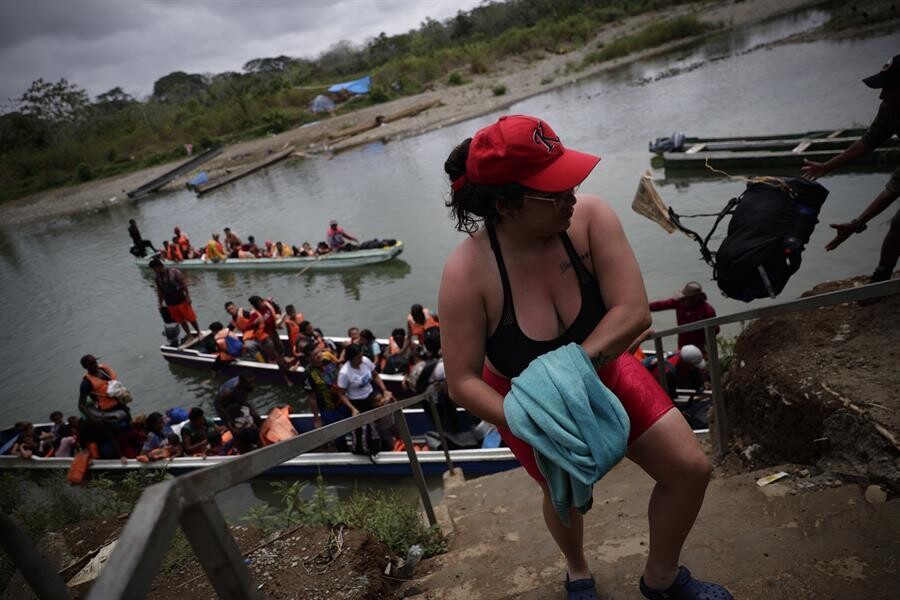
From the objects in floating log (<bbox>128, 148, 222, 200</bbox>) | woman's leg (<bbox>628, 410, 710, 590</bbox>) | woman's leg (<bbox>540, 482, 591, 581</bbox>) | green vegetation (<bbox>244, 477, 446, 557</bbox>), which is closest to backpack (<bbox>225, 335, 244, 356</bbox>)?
green vegetation (<bbox>244, 477, 446, 557</bbox>)

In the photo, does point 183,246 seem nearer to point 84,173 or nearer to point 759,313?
point 759,313

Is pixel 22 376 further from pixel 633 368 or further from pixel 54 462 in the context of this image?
pixel 633 368

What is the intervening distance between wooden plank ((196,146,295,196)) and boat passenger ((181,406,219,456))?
25.3m

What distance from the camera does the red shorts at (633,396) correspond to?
5.51ft

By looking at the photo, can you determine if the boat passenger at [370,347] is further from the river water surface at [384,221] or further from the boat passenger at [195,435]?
the boat passenger at [195,435]

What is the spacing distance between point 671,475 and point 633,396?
10.1 inches

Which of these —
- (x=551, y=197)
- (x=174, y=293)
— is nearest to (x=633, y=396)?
(x=551, y=197)

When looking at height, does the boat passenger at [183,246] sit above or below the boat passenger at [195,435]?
above

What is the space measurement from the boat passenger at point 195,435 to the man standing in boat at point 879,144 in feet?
24.4

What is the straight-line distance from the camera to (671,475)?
168 cm

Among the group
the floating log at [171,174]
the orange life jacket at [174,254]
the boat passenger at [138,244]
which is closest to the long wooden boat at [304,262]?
the orange life jacket at [174,254]

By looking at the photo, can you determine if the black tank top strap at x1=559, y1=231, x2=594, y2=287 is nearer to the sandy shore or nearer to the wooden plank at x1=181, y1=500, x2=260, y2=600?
the wooden plank at x1=181, y1=500, x2=260, y2=600

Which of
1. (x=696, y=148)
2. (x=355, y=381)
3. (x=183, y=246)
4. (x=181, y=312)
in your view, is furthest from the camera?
(x=183, y=246)

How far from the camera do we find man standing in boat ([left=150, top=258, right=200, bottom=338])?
11281mm
